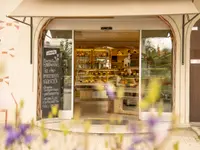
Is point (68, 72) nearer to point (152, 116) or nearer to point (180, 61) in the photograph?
point (180, 61)

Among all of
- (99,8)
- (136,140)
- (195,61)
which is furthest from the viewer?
(195,61)

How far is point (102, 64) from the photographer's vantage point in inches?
586

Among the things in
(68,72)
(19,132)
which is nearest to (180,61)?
(68,72)

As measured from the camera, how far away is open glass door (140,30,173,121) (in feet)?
28.0

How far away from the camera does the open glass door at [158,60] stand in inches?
336

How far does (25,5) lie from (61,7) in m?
0.81

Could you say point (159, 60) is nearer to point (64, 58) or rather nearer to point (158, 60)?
point (158, 60)

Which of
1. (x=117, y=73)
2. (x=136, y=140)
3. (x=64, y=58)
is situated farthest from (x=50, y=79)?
(x=136, y=140)

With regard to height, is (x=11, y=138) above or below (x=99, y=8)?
below

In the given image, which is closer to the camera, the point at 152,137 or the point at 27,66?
the point at 152,137

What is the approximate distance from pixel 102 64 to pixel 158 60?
6396 millimetres

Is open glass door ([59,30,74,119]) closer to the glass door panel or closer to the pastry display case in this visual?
the glass door panel

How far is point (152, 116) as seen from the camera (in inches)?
37.2

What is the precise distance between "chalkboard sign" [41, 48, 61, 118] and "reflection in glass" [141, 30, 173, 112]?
2.21 metres
